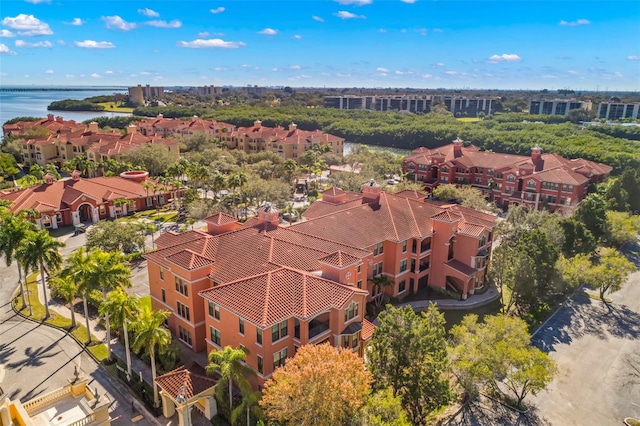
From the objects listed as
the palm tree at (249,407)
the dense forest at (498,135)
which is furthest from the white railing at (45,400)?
the dense forest at (498,135)

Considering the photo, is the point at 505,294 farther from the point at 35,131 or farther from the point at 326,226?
the point at 35,131

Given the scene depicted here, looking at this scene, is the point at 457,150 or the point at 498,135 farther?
the point at 498,135

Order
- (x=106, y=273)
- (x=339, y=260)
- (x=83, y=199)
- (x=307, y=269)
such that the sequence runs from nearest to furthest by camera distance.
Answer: (x=106, y=273) → (x=339, y=260) → (x=307, y=269) → (x=83, y=199)

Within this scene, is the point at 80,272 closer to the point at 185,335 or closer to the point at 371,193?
the point at 185,335

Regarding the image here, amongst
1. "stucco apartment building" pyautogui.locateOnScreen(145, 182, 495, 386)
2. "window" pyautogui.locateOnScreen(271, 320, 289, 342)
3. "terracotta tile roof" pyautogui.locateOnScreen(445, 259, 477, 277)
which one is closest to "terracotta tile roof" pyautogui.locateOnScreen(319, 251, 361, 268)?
"stucco apartment building" pyautogui.locateOnScreen(145, 182, 495, 386)

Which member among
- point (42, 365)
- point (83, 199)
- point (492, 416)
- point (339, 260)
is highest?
point (339, 260)

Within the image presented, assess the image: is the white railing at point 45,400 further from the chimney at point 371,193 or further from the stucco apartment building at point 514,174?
the stucco apartment building at point 514,174

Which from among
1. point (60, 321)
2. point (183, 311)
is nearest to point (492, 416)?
point (183, 311)
